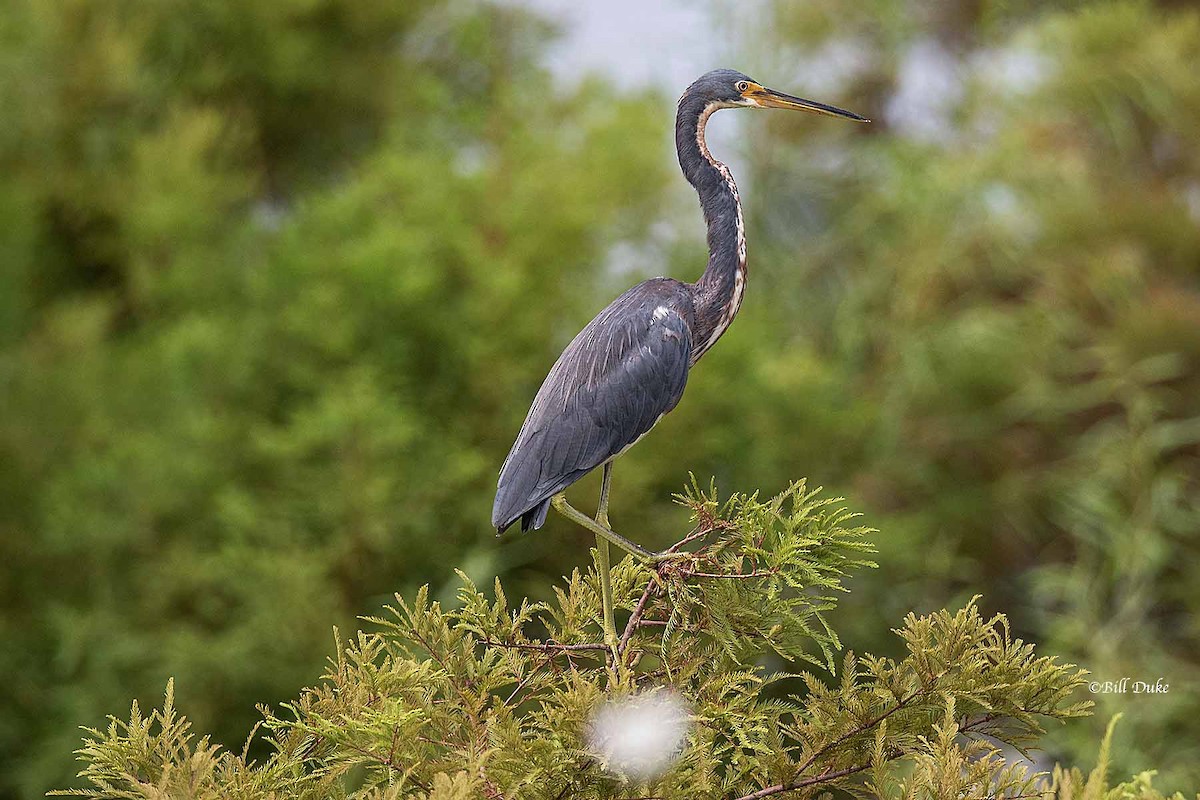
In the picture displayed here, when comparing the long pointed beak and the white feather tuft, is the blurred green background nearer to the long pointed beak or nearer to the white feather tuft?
the long pointed beak

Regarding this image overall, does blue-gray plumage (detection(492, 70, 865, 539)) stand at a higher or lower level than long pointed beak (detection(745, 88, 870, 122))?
lower

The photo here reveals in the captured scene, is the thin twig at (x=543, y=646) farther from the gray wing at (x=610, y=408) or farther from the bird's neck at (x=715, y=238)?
the bird's neck at (x=715, y=238)

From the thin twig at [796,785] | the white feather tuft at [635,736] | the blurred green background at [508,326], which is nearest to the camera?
the white feather tuft at [635,736]

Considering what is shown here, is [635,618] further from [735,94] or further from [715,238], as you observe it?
[735,94]

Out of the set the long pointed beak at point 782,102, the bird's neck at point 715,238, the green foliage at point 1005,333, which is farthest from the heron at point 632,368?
the green foliage at point 1005,333

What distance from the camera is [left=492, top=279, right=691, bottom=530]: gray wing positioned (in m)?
2.92

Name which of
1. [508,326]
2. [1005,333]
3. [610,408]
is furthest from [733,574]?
[1005,333]

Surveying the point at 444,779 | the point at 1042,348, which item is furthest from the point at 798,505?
the point at 1042,348

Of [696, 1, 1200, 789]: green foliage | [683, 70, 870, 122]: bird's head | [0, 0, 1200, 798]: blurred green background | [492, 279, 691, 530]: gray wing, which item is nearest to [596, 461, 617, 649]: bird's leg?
[492, 279, 691, 530]: gray wing

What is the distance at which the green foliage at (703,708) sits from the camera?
7.91ft

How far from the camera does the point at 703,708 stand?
248cm

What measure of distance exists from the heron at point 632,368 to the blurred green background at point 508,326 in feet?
17.5

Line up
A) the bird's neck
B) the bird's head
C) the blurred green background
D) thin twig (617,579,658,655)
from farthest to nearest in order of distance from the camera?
the blurred green background → the bird's head → the bird's neck → thin twig (617,579,658,655)

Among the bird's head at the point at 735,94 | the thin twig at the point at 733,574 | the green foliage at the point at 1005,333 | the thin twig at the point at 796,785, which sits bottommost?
the thin twig at the point at 796,785
